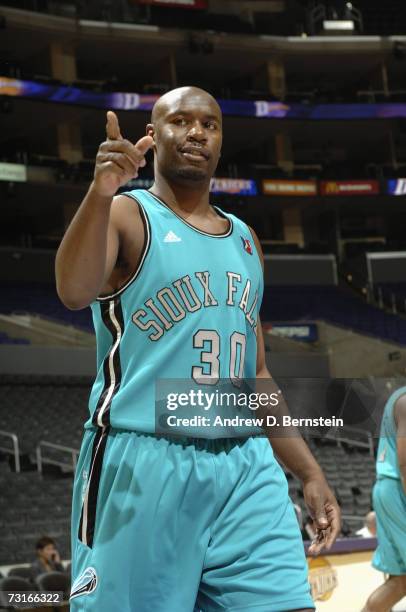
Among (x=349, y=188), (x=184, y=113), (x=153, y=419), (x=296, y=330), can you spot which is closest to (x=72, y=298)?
(x=153, y=419)

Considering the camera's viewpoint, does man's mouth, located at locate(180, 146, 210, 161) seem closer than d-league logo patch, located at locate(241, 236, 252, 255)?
Yes

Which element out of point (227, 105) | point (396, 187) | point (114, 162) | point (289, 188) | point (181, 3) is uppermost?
point (181, 3)

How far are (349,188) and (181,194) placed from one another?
24.3 metres

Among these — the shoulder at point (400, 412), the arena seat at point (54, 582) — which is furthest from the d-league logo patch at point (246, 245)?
the arena seat at point (54, 582)

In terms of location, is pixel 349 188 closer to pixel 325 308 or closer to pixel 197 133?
pixel 325 308

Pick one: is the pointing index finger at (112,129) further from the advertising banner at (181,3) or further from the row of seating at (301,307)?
the advertising banner at (181,3)

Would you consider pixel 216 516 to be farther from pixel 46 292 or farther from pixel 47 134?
pixel 47 134

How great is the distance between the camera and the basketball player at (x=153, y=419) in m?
2.17

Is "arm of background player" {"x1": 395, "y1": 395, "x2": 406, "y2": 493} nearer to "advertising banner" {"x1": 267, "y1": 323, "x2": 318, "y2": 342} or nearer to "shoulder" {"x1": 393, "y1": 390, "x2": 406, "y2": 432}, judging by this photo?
"shoulder" {"x1": 393, "y1": 390, "x2": 406, "y2": 432}

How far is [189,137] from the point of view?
99.3 inches

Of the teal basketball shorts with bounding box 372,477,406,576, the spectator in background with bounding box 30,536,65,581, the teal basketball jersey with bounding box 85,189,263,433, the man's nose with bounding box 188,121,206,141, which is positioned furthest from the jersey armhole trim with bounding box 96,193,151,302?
the spectator in background with bounding box 30,536,65,581

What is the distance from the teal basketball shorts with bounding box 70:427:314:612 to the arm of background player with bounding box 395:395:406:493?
702 mm

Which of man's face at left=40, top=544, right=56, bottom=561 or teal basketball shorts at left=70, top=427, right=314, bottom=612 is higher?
Result: teal basketball shorts at left=70, top=427, right=314, bottom=612

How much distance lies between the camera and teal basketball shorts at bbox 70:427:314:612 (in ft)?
7.13
